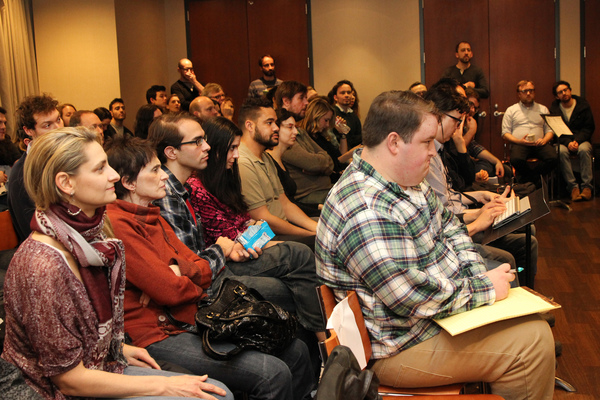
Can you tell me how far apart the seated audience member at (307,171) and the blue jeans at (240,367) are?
2.36 meters

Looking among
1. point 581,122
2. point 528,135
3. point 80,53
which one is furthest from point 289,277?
point 581,122

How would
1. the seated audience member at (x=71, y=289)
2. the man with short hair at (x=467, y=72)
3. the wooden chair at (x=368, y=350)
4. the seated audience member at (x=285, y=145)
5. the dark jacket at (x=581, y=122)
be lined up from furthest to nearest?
the man with short hair at (x=467, y=72) → the dark jacket at (x=581, y=122) → the seated audience member at (x=285, y=145) → the wooden chair at (x=368, y=350) → the seated audience member at (x=71, y=289)

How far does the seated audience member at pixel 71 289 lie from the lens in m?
1.50

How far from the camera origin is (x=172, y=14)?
917cm

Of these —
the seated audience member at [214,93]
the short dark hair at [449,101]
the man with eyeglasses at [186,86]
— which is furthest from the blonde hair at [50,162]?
the man with eyeglasses at [186,86]

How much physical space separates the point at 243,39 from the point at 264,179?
6191 millimetres

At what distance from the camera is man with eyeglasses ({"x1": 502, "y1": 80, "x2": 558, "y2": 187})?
7590 mm

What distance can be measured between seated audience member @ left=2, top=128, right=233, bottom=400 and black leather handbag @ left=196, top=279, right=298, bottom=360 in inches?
9.2

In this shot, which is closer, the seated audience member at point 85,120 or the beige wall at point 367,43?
the seated audience member at point 85,120

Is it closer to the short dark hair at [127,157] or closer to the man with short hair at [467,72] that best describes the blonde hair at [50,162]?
the short dark hair at [127,157]

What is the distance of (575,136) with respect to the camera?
25.6 ft

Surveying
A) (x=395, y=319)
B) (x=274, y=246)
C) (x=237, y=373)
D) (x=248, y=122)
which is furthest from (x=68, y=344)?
(x=248, y=122)

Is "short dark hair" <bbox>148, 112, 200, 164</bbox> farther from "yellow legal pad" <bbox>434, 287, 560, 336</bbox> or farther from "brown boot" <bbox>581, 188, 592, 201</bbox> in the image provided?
"brown boot" <bbox>581, 188, 592, 201</bbox>

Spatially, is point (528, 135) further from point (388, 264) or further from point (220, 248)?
point (388, 264)
